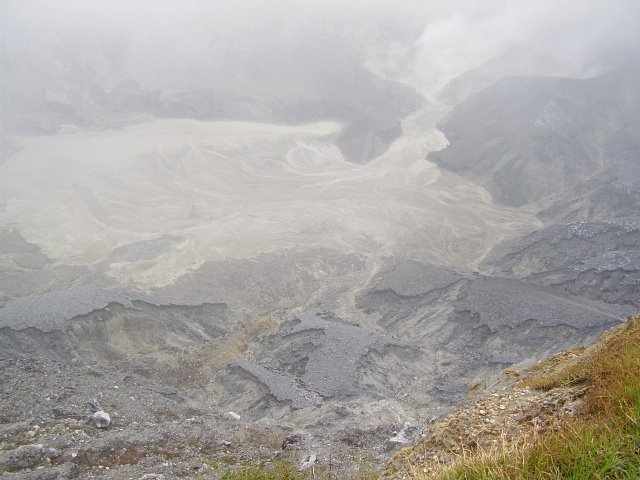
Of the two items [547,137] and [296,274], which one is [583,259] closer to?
[296,274]

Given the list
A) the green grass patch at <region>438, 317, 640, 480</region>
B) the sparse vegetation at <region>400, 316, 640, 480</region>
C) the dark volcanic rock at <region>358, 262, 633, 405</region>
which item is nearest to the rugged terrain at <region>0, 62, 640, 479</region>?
the dark volcanic rock at <region>358, 262, 633, 405</region>

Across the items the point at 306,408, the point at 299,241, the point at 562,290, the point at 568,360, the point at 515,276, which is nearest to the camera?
the point at 568,360

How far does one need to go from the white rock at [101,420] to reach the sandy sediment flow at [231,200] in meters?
14.2

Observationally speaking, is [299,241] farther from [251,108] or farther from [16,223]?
[251,108]

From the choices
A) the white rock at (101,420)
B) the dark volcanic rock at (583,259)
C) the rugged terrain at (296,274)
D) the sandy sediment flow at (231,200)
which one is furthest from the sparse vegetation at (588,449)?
the sandy sediment flow at (231,200)

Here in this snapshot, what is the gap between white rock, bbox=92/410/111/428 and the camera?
1227 cm

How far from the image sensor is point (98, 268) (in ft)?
92.2

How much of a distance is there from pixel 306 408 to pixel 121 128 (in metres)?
47.2

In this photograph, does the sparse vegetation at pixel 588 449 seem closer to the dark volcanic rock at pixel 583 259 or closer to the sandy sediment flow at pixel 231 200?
the dark volcanic rock at pixel 583 259

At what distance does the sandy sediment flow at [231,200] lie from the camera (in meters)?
31.1

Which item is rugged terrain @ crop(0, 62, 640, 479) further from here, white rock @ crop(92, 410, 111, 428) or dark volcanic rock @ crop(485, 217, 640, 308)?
white rock @ crop(92, 410, 111, 428)

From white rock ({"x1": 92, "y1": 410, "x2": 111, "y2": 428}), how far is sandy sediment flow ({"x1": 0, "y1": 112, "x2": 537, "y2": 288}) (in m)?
14.2

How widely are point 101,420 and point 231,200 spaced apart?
2674cm

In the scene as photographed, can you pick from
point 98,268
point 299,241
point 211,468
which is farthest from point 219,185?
point 211,468
